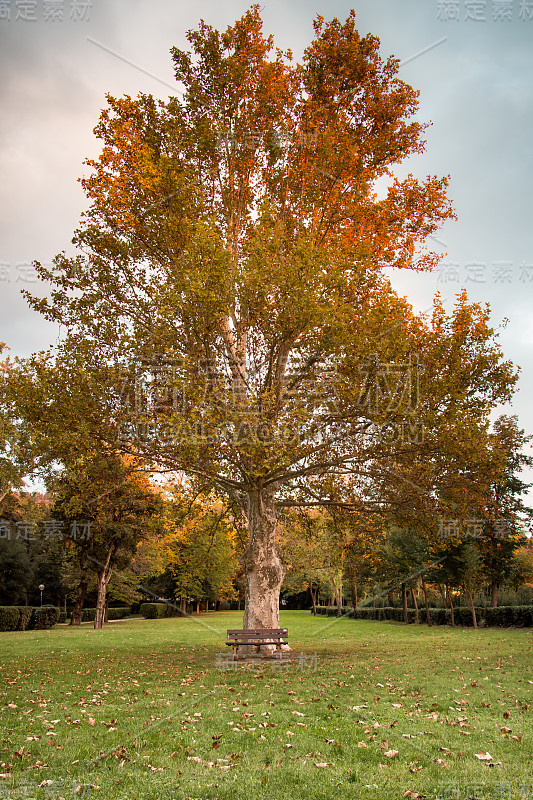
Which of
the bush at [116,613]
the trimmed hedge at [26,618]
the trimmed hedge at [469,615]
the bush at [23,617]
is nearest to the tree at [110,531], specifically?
the trimmed hedge at [26,618]

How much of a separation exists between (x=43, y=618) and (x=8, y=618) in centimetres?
313

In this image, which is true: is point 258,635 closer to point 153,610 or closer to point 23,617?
point 23,617

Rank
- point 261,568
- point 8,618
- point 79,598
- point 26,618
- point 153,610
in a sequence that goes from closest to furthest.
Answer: point 261,568 → point 8,618 → point 26,618 → point 79,598 → point 153,610

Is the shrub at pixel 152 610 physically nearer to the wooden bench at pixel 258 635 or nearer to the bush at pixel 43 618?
the bush at pixel 43 618

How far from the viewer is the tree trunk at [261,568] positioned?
45.0 ft

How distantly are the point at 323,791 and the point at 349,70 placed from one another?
58.7 ft

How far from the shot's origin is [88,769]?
190 inches

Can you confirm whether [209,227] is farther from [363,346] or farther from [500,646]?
[500,646]

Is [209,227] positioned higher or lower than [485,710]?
higher

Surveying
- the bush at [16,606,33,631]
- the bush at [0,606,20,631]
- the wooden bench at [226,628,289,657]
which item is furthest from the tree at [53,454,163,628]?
the wooden bench at [226,628,289,657]

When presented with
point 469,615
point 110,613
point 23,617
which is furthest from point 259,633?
point 110,613

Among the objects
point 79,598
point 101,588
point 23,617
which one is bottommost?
point 23,617

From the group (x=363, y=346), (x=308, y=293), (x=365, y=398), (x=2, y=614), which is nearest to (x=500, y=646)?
(x=365, y=398)

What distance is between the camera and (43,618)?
34.1 m
